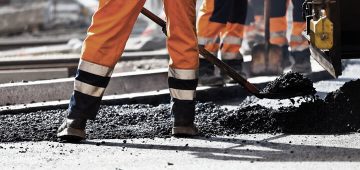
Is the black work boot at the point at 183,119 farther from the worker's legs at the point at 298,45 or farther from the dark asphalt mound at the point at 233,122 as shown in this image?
the worker's legs at the point at 298,45

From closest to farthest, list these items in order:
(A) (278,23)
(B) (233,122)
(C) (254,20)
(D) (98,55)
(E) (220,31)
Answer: (D) (98,55), (B) (233,122), (E) (220,31), (A) (278,23), (C) (254,20)

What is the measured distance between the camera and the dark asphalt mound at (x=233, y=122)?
223 inches

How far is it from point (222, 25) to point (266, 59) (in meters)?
0.94

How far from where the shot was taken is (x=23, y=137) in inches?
221

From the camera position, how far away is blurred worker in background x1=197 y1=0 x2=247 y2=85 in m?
7.90

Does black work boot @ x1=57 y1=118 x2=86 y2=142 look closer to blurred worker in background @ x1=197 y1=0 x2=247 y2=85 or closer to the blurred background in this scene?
blurred worker in background @ x1=197 y1=0 x2=247 y2=85

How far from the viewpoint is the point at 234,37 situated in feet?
27.1

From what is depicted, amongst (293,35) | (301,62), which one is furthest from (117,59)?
(293,35)

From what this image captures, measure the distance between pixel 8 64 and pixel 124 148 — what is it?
4.88m

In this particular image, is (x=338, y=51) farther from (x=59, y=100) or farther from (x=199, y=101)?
(x=59, y=100)

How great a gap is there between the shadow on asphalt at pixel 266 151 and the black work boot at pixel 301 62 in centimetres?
336

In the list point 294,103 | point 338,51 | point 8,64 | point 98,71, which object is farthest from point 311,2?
point 8,64

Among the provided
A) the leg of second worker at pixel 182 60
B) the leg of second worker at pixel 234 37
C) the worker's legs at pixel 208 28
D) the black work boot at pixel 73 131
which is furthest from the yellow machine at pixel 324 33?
the leg of second worker at pixel 234 37

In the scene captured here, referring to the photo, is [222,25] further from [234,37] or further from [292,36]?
[292,36]
